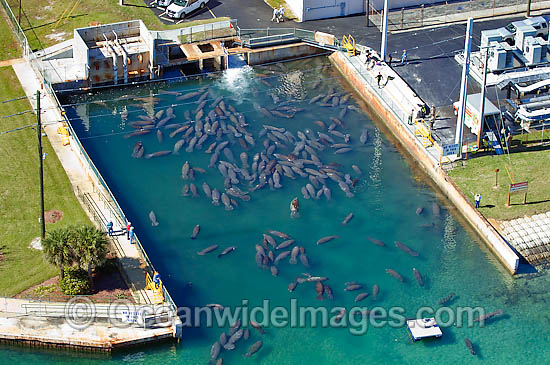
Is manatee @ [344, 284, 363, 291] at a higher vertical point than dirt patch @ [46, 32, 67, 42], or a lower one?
lower

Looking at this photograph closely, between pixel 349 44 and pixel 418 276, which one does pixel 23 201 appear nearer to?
pixel 418 276

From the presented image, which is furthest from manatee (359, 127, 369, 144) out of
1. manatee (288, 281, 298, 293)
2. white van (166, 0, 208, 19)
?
white van (166, 0, 208, 19)

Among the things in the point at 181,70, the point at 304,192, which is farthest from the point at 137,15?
the point at 304,192

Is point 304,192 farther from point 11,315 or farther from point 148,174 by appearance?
point 11,315

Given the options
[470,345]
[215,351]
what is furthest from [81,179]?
[470,345]

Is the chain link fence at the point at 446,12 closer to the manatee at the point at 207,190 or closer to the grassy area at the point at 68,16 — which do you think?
the grassy area at the point at 68,16

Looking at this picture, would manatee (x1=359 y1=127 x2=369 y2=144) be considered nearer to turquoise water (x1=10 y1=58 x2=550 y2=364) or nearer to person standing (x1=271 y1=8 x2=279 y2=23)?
turquoise water (x1=10 y1=58 x2=550 y2=364)

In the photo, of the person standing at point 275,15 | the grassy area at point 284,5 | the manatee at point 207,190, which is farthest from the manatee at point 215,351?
the grassy area at point 284,5
